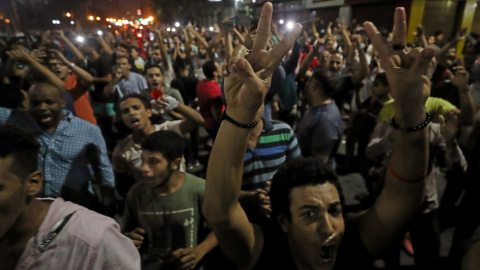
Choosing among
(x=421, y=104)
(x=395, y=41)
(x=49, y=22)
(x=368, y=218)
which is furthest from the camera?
(x=49, y=22)

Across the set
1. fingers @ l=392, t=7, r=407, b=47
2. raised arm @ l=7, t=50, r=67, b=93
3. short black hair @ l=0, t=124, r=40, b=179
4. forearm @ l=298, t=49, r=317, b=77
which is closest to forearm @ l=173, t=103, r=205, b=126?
raised arm @ l=7, t=50, r=67, b=93

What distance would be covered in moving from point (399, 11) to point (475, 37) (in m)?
8.97

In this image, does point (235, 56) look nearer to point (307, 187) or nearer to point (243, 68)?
point (243, 68)

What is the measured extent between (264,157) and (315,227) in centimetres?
106

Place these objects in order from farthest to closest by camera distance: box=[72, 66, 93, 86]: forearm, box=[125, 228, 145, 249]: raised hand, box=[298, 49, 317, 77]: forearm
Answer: box=[298, 49, 317, 77]: forearm, box=[72, 66, 93, 86]: forearm, box=[125, 228, 145, 249]: raised hand

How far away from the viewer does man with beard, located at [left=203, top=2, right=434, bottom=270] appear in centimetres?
111

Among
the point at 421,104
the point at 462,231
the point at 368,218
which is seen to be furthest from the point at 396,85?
the point at 462,231

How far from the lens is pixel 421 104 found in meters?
1.18

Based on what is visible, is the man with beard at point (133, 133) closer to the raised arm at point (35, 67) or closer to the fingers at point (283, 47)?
the raised arm at point (35, 67)

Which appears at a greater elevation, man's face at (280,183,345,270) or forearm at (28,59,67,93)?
forearm at (28,59,67,93)

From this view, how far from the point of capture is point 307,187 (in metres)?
1.43

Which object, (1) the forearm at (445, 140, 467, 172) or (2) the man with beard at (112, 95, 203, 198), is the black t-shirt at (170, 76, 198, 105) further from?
(1) the forearm at (445, 140, 467, 172)

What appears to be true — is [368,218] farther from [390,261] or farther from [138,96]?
[138,96]

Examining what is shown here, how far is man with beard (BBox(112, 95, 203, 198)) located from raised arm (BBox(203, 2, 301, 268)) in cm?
168
